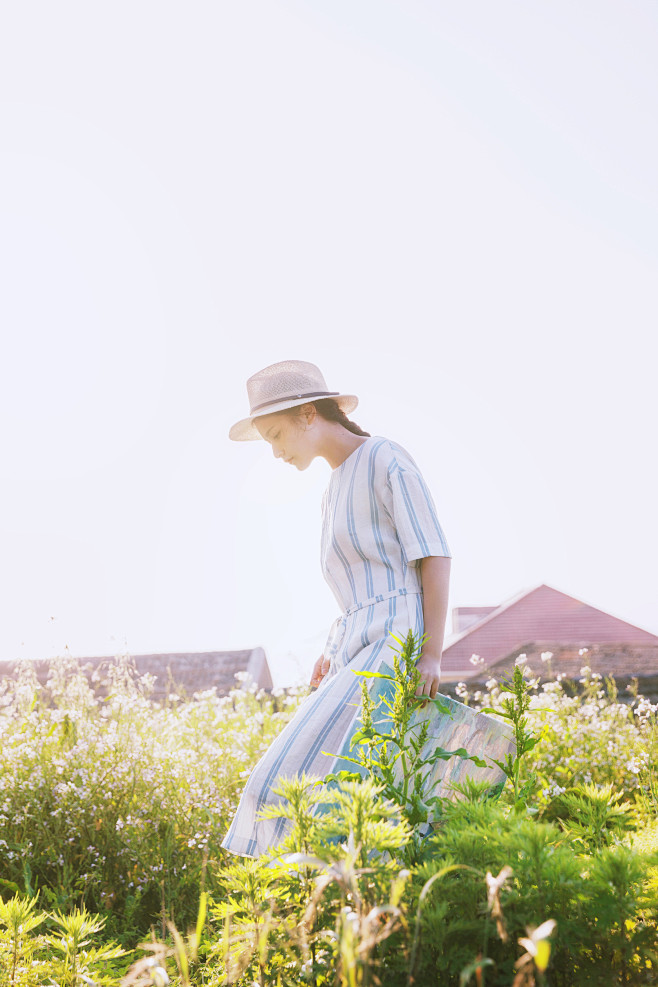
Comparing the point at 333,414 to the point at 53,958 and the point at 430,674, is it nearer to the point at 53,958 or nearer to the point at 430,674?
the point at 430,674

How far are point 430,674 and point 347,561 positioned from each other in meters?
0.60

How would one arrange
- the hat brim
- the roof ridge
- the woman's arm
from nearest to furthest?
the woman's arm
the hat brim
the roof ridge

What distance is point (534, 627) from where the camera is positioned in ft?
66.1

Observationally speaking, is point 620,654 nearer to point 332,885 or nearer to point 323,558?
point 323,558

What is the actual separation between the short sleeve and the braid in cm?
46

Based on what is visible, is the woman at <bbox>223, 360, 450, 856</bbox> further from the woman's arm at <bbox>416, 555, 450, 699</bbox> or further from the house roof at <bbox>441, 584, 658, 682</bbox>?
the house roof at <bbox>441, 584, 658, 682</bbox>

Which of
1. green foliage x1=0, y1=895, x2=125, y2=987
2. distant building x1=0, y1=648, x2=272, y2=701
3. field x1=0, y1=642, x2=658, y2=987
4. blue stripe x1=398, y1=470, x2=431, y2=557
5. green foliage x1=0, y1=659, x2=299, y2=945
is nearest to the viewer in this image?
field x1=0, y1=642, x2=658, y2=987

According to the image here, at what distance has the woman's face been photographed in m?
2.85

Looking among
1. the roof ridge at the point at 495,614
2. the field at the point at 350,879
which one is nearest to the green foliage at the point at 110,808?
the field at the point at 350,879

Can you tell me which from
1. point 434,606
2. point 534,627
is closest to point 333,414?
point 434,606

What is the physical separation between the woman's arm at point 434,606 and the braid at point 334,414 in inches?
27.6

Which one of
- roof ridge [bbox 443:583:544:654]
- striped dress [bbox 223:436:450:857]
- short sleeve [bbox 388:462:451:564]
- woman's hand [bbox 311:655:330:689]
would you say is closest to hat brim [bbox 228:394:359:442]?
striped dress [bbox 223:436:450:857]

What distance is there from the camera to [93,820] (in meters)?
3.72

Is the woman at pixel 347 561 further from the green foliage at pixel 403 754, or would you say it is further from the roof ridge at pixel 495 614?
the roof ridge at pixel 495 614
